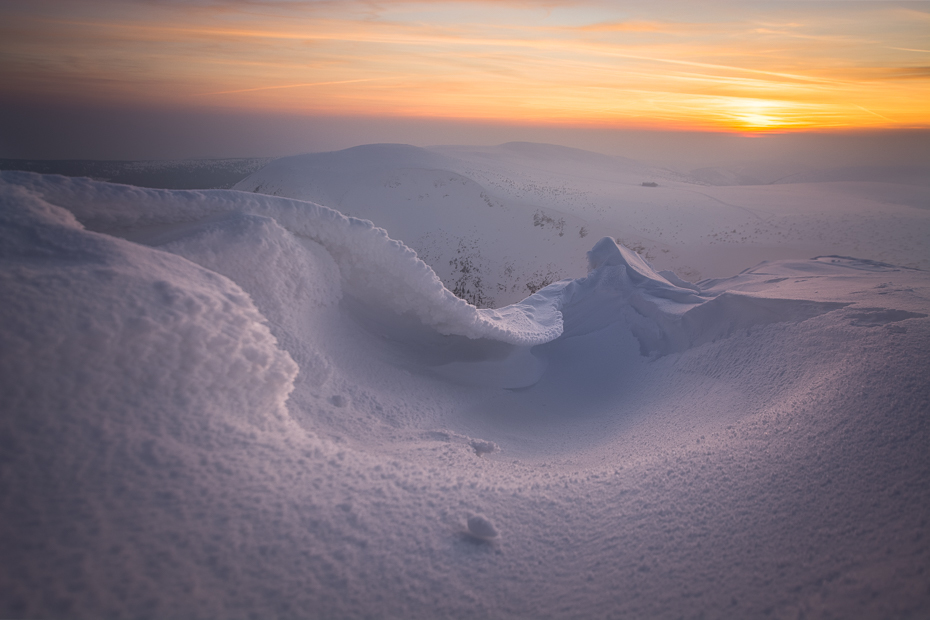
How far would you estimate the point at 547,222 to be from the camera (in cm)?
1292

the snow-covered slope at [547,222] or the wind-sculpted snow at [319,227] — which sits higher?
the wind-sculpted snow at [319,227]

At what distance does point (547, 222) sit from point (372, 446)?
11767 mm

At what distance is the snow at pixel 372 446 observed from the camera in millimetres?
1079

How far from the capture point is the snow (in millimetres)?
1079

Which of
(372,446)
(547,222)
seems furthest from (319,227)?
(547,222)

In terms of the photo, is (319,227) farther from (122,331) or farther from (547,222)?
(547,222)

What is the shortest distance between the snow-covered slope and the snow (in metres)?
6.79

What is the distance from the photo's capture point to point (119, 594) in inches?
36.9

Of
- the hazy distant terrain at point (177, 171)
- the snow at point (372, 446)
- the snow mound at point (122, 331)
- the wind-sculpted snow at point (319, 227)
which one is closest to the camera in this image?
the snow at point (372, 446)

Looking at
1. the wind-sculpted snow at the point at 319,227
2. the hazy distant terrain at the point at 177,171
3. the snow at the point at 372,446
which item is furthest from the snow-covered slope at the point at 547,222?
the snow at the point at 372,446

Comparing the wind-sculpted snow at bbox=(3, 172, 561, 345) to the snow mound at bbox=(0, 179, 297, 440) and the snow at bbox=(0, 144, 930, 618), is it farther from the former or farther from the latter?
the snow mound at bbox=(0, 179, 297, 440)

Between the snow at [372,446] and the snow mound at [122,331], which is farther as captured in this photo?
the snow mound at [122,331]

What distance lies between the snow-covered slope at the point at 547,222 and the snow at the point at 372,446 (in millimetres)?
6794

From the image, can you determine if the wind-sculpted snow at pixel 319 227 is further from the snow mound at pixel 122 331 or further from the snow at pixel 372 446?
the snow mound at pixel 122 331
